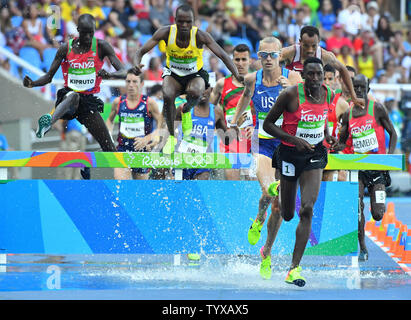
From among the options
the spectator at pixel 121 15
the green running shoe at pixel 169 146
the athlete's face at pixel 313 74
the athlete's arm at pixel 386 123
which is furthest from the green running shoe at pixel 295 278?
the spectator at pixel 121 15

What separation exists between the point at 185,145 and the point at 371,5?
12.3 m

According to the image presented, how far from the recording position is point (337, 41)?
22.0 m

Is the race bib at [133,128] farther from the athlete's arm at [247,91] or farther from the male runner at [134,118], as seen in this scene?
the athlete's arm at [247,91]

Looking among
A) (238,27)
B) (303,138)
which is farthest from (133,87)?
(238,27)

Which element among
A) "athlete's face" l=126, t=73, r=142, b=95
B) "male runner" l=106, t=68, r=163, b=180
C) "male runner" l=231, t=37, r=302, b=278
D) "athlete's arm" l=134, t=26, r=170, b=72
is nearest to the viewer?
"male runner" l=231, t=37, r=302, b=278

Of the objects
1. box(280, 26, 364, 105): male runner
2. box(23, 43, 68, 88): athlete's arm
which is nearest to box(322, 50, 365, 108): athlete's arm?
box(280, 26, 364, 105): male runner

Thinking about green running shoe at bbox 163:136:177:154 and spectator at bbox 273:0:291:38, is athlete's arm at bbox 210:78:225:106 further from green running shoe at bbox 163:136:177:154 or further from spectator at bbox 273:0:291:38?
spectator at bbox 273:0:291:38

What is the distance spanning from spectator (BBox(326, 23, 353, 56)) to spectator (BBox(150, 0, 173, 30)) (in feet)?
12.5

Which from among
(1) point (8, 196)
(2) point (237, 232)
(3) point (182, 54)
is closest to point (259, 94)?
(3) point (182, 54)

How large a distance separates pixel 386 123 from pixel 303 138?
304 centimetres

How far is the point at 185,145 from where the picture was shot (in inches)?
505

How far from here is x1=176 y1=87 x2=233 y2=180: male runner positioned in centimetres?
1273

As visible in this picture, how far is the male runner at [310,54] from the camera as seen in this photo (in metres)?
11.0

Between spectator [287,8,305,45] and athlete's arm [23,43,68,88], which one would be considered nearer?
athlete's arm [23,43,68,88]
